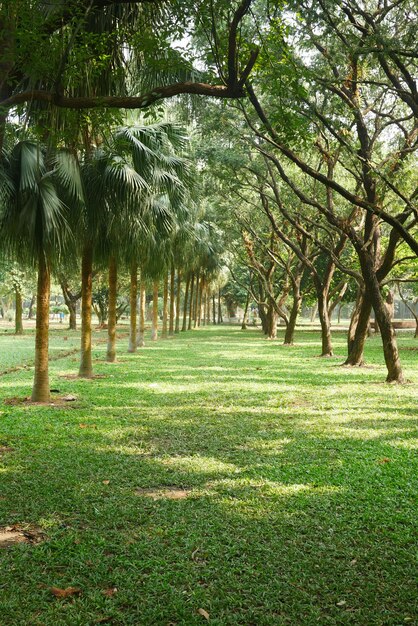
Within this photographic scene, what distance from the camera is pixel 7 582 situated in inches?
146

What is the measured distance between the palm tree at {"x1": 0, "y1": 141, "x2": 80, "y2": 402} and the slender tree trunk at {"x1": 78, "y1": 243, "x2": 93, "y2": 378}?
3.10 meters

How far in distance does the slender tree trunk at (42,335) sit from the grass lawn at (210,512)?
64 cm

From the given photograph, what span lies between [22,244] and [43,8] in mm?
4277

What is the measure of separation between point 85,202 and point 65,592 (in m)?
A: 8.05

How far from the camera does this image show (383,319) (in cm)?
1295

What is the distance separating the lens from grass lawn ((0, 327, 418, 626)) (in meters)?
3.47

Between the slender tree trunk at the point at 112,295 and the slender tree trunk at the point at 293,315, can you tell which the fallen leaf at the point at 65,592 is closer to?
the slender tree trunk at the point at 112,295

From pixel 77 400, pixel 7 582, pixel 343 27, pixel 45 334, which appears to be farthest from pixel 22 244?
pixel 343 27

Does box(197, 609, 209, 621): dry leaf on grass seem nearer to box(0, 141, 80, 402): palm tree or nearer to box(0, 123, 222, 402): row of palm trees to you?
box(0, 123, 222, 402): row of palm trees

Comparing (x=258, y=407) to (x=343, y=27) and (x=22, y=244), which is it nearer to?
(x=22, y=244)

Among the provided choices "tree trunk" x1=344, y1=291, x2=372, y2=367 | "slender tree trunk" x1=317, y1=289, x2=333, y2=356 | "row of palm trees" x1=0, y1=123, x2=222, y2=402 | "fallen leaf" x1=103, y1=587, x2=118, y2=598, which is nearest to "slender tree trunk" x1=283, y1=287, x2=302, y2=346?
"slender tree trunk" x1=317, y1=289, x2=333, y2=356

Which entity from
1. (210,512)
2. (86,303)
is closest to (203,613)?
(210,512)

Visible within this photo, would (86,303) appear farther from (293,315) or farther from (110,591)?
(293,315)

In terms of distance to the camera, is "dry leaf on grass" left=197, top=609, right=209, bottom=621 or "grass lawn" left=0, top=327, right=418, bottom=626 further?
"grass lawn" left=0, top=327, right=418, bottom=626
